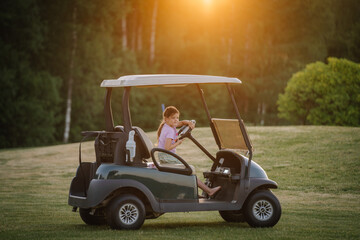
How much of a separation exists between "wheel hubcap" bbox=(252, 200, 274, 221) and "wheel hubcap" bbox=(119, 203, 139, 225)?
1608 millimetres

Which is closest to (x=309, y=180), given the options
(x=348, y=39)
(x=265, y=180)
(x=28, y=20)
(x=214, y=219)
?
(x=214, y=219)

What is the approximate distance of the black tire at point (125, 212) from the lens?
8336mm

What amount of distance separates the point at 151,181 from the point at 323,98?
29047 millimetres

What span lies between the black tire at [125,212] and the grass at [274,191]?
0.52 ft

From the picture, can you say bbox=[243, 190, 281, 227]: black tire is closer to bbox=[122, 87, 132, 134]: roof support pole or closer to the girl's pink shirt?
the girl's pink shirt

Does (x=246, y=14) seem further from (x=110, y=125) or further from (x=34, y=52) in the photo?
(x=110, y=125)

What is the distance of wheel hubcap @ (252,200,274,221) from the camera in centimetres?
895

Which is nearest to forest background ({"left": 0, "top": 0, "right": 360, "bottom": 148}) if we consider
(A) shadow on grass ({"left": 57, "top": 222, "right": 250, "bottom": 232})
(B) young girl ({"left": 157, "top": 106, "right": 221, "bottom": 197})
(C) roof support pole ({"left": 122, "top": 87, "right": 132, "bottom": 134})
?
(A) shadow on grass ({"left": 57, "top": 222, "right": 250, "bottom": 232})

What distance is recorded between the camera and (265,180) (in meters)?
8.97

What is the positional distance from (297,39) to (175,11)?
35.3ft


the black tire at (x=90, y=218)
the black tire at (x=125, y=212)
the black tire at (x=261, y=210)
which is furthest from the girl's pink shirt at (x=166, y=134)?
the black tire at (x=90, y=218)

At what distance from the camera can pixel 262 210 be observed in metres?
9.02

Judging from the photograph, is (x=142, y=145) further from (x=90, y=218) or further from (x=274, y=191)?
(x=274, y=191)

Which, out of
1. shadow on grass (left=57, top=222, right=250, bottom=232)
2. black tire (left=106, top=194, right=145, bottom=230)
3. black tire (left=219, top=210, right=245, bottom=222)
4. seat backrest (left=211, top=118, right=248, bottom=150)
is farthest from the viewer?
black tire (left=219, top=210, right=245, bottom=222)
